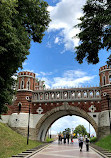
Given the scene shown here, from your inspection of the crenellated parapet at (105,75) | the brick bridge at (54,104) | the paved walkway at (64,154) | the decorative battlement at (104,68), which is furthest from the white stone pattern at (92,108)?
the paved walkway at (64,154)

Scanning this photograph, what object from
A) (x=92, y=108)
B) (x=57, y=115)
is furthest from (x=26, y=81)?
(x=92, y=108)

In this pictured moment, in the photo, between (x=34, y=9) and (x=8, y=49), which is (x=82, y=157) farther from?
(x=34, y=9)

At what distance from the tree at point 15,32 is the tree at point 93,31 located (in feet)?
12.6

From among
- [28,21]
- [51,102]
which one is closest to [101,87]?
[51,102]

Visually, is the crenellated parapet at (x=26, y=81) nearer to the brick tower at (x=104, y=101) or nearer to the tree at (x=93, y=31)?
the brick tower at (x=104, y=101)

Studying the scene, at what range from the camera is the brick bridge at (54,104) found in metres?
23.6

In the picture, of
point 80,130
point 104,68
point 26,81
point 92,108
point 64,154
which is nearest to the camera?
point 64,154

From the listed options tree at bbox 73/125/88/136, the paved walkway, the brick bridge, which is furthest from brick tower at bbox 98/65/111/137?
tree at bbox 73/125/88/136

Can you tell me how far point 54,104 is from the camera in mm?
25844

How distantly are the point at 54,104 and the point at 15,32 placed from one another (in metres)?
17.3

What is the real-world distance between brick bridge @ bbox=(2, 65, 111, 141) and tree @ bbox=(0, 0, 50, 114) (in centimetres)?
1274

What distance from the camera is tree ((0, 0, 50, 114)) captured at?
8.85 metres

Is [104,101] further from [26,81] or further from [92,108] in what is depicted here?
[26,81]

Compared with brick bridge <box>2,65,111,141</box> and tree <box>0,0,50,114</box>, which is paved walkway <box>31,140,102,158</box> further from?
brick bridge <box>2,65,111,141</box>
